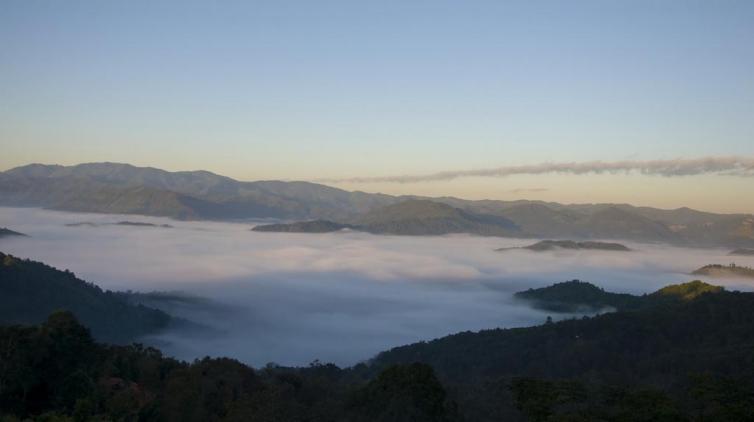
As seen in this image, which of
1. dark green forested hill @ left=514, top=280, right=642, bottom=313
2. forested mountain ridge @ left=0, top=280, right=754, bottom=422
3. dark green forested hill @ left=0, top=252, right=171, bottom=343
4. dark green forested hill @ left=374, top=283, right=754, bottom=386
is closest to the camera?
forested mountain ridge @ left=0, top=280, right=754, bottom=422

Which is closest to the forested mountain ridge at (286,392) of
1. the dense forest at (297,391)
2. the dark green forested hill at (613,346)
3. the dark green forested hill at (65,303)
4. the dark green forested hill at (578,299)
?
the dense forest at (297,391)

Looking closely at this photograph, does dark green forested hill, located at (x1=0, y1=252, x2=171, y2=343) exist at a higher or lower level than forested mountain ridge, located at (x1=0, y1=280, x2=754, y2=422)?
lower

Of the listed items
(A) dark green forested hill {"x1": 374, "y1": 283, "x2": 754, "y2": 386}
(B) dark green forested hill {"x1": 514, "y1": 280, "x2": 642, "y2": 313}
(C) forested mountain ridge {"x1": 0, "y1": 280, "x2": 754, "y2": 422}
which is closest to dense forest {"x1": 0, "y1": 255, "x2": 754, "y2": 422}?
(C) forested mountain ridge {"x1": 0, "y1": 280, "x2": 754, "y2": 422}

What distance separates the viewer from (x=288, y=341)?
422ft

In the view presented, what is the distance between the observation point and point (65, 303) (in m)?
112

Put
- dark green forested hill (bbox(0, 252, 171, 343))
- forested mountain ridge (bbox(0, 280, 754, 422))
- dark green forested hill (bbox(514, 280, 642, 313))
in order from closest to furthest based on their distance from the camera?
forested mountain ridge (bbox(0, 280, 754, 422)) < dark green forested hill (bbox(0, 252, 171, 343)) < dark green forested hill (bbox(514, 280, 642, 313))

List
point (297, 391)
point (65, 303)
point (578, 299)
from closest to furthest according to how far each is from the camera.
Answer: point (297, 391)
point (65, 303)
point (578, 299)

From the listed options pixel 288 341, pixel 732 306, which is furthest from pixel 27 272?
pixel 732 306

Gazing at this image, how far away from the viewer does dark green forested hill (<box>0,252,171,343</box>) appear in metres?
101

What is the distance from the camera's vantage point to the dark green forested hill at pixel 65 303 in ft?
333

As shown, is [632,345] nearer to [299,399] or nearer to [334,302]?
[299,399]

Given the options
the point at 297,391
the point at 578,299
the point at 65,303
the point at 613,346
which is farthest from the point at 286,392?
the point at 578,299

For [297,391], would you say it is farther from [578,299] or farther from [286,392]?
[578,299]

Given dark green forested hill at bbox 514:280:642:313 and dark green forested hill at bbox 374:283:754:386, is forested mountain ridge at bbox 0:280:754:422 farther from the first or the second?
dark green forested hill at bbox 514:280:642:313
